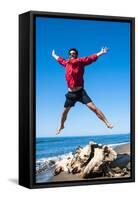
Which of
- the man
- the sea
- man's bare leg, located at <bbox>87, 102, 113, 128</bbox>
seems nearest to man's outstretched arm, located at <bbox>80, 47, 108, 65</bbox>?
the man

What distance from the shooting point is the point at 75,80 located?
28.8ft

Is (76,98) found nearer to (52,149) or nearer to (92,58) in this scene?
(92,58)

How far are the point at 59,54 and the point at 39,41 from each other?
291 mm

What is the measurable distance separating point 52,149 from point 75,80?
2.68 ft

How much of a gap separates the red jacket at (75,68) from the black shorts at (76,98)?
0.08m

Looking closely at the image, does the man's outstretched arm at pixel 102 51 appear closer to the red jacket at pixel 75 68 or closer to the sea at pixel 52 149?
the red jacket at pixel 75 68

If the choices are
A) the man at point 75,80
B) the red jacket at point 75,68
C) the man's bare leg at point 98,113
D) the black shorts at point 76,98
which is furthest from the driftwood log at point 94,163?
the red jacket at point 75,68

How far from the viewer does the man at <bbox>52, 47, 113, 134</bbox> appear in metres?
8.74

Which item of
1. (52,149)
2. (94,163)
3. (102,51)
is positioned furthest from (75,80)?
(94,163)

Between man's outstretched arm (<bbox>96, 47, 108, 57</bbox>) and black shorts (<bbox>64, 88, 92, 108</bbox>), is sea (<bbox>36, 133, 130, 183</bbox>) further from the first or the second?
man's outstretched arm (<bbox>96, 47, 108, 57</bbox>)

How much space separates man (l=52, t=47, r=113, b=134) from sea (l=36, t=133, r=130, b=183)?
15 cm

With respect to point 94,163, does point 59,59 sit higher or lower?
higher

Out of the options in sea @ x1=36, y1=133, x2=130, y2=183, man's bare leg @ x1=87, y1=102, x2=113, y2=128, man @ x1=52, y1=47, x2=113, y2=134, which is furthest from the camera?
man's bare leg @ x1=87, y1=102, x2=113, y2=128

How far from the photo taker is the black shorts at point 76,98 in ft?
28.8
